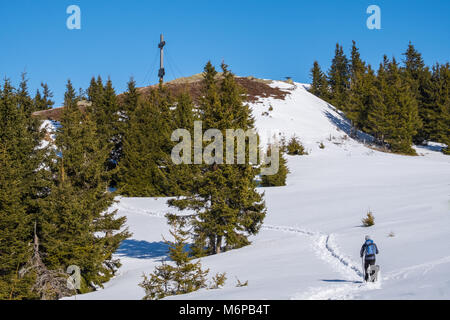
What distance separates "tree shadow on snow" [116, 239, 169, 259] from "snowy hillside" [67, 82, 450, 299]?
69mm

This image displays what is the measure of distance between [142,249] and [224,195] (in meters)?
8.88

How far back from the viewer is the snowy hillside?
1108cm

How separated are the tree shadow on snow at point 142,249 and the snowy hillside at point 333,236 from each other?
69mm

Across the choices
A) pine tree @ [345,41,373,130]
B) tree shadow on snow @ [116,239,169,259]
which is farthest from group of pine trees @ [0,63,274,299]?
pine tree @ [345,41,373,130]

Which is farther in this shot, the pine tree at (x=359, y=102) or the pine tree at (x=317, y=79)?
the pine tree at (x=317, y=79)

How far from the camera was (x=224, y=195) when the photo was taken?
1988 cm

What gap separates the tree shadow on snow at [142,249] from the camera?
24156 mm

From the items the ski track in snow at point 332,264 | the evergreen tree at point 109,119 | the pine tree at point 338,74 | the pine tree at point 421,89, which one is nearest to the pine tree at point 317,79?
the pine tree at point 338,74

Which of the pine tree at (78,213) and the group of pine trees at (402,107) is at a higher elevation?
the group of pine trees at (402,107)

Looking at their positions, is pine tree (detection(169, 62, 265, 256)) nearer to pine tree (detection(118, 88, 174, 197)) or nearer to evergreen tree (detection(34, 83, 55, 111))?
pine tree (detection(118, 88, 174, 197))

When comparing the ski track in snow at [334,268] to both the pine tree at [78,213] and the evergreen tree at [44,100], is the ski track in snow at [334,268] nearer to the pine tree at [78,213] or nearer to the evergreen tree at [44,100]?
the pine tree at [78,213]

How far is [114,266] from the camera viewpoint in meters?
21.7
